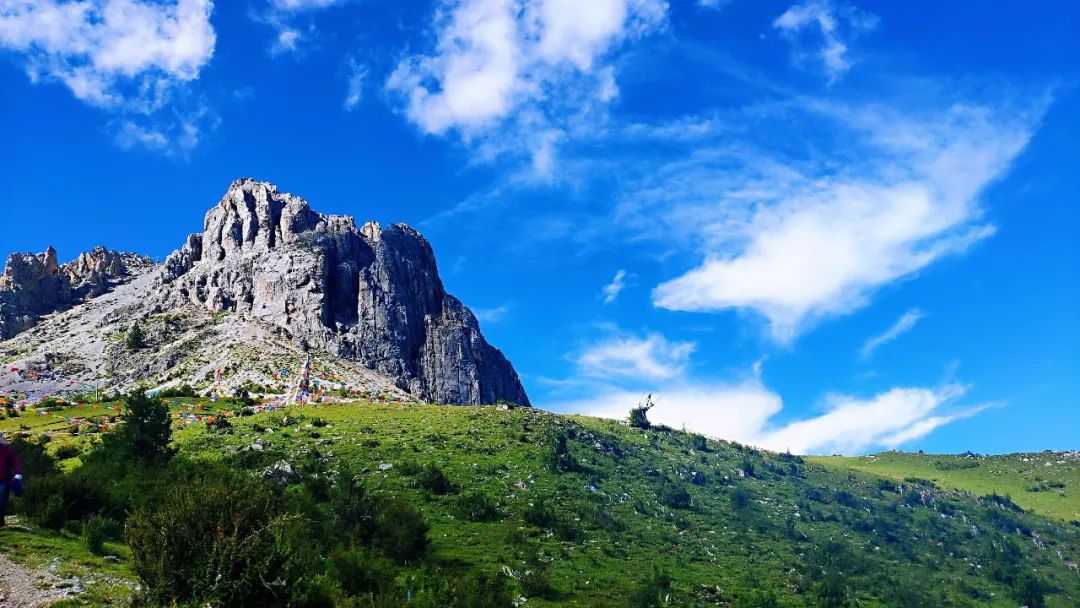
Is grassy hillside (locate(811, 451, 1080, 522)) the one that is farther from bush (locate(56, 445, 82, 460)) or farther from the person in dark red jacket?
the person in dark red jacket

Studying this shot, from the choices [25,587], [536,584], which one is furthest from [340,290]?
[25,587]

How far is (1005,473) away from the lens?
144m

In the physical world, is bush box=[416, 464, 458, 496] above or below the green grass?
Answer: above

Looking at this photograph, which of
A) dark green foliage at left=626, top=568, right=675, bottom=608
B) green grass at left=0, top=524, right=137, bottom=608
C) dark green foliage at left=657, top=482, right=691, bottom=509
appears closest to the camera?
green grass at left=0, top=524, right=137, bottom=608

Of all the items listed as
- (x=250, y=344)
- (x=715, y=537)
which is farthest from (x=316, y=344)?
(x=715, y=537)

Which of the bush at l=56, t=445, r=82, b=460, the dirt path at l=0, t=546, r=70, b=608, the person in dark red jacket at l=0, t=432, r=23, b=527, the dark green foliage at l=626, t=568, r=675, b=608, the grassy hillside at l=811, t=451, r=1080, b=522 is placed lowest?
the dirt path at l=0, t=546, r=70, b=608

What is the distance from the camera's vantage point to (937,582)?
76.8 metres

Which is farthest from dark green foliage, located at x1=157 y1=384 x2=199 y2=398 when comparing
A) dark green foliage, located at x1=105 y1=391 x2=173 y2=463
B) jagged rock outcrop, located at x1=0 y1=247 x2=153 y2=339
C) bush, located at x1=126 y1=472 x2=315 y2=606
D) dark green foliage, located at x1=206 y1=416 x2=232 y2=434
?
bush, located at x1=126 y1=472 x2=315 y2=606

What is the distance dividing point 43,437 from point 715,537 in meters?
66.6

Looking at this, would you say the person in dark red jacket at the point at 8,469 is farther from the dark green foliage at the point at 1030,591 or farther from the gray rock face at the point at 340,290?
the gray rock face at the point at 340,290

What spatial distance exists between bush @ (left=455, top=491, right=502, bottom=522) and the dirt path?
37.1 metres

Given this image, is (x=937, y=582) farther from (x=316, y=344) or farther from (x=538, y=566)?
(x=316, y=344)

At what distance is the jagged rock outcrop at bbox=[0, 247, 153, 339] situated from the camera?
6063 inches

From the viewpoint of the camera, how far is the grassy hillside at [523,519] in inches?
1038
